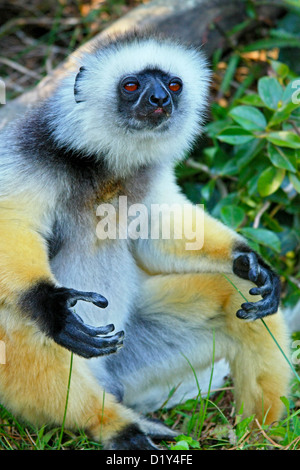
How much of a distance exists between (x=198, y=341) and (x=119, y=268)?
77 cm

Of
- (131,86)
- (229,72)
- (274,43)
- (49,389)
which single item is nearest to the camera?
(49,389)

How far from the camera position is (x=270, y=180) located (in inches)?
228

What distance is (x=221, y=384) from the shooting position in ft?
16.8

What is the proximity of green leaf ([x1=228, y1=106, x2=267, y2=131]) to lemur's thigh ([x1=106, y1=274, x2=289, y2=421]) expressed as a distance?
172 centimetres

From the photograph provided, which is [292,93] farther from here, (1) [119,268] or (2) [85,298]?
(2) [85,298]

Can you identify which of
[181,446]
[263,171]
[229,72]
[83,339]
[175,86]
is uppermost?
[229,72]

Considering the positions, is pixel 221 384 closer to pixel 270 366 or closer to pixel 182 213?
pixel 270 366

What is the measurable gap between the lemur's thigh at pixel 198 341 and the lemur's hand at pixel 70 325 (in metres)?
1.01

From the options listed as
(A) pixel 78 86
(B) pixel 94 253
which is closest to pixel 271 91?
(A) pixel 78 86

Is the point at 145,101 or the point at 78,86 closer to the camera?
the point at 145,101

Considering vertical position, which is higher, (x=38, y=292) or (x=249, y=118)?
(x=249, y=118)

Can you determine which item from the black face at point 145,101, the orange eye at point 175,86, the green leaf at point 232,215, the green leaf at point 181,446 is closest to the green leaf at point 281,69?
the green leaf at point 232,215
